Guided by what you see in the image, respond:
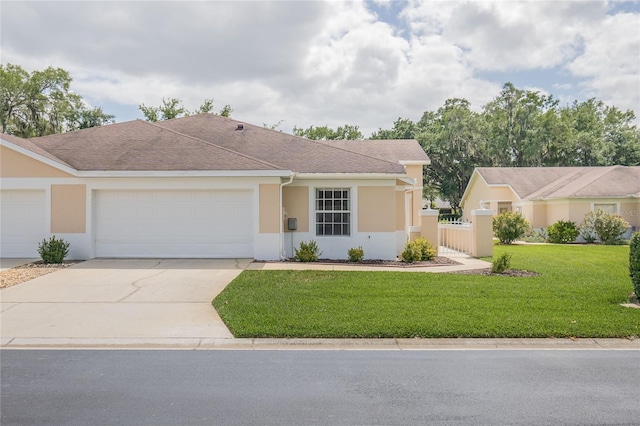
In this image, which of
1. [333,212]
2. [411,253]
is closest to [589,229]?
[411,253]

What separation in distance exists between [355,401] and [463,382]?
1397 millimetres

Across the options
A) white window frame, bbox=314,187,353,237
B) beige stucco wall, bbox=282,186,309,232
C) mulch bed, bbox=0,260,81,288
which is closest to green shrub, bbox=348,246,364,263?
white window frame, bbox=314,187,353,237

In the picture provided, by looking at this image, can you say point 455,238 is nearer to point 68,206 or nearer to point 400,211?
point 400,211

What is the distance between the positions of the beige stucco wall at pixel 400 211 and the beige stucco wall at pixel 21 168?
1145cm

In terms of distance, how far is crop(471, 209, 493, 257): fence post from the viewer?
57.3 feet

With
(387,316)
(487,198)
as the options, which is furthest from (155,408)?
(487,198)

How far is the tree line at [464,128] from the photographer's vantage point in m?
37.6

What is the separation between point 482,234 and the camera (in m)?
17.5

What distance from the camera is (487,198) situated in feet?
116

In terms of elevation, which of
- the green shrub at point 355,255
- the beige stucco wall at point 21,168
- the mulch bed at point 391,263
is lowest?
the mulch bed at point 391,263

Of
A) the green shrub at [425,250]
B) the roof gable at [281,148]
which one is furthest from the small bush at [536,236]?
the green shrub at [425,250]

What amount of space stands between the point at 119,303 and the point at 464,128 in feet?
133

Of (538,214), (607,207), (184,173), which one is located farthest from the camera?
(538,214)

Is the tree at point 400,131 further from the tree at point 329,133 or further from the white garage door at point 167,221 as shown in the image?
the white garage door at point 167,221
